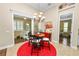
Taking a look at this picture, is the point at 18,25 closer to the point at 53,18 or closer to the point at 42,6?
the point at 42,6

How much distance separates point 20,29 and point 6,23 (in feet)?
0.92

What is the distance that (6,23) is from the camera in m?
1.68

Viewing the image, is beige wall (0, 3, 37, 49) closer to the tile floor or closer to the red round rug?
the tile floor

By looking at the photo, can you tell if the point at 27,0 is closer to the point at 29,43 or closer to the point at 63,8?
the point at 63,8

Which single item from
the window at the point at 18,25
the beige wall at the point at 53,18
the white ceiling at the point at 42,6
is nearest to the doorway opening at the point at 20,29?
the window at the point at 18,25

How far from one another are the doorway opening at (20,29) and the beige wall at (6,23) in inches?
3.0

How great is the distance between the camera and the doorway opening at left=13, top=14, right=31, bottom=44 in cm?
172

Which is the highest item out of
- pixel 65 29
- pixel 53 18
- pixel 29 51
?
pixel 53 18

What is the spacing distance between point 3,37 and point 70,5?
54.4 inches

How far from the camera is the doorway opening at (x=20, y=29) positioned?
5.64 feet

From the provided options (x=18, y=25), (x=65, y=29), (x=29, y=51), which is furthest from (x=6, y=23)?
(x=65, y=29)

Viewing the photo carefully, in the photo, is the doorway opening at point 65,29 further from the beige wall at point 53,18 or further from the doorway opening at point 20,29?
the doorway opening at point 20,29

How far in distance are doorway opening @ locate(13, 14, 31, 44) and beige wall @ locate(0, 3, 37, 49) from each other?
8 centimetres

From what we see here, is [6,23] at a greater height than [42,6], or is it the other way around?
[42,6]
